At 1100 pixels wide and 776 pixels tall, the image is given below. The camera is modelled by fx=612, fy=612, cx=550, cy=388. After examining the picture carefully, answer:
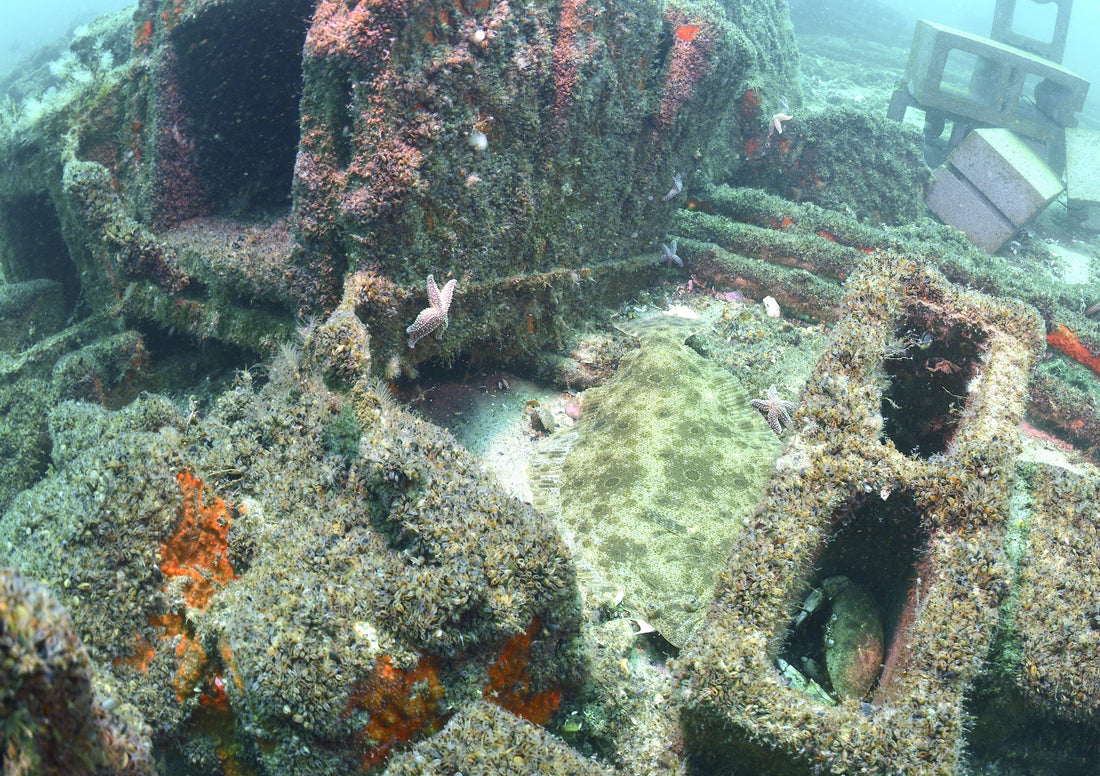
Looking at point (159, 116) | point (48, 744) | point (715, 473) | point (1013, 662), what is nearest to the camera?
point (48, 744)

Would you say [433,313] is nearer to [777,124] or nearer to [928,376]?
[928,376]

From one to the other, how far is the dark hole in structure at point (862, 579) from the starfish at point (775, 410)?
2.06m

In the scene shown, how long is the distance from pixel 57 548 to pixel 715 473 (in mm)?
4216

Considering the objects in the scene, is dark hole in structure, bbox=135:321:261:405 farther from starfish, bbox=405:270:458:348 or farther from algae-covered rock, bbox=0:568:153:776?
algae-covered rock, bbox=0:568:153:776

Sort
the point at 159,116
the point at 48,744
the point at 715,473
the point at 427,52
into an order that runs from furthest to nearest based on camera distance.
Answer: the point at 159,116
the point at 715,473
the point at 427,52
the point at 48,744

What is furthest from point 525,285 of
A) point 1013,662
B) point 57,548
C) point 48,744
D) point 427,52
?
point 48,744

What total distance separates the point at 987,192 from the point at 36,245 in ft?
50.1

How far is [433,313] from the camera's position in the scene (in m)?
4.75

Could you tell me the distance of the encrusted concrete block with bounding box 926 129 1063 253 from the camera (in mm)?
11688

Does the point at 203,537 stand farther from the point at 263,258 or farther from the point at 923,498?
the point at 923,498

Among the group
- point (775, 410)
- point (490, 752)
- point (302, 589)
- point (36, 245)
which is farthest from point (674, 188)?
point (36, 245)

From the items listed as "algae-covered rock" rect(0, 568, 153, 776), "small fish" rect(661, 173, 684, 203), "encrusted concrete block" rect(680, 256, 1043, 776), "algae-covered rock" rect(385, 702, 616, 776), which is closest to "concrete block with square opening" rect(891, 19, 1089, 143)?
"small fish" rect(661, 173, 684, 203)

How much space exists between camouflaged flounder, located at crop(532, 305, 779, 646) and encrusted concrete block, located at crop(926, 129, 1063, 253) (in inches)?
350

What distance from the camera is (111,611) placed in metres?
2.80
